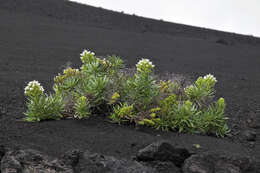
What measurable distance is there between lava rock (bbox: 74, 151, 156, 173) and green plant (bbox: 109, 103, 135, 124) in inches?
51.3

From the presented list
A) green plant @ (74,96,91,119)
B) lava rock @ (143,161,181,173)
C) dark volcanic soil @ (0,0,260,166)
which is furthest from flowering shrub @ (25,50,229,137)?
lava rock @ (143,161,181,173)

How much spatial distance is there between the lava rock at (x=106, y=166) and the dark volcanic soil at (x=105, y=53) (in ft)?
1.72

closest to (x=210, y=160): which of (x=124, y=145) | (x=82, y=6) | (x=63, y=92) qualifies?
(x=124, y=145)

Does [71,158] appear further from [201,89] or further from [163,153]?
[201,89]

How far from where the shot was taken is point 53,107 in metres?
4.66

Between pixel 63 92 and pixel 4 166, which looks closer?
pixel 4 166

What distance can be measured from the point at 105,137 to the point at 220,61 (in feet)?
35.2

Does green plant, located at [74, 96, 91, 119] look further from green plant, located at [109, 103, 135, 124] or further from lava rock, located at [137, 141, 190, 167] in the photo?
lava rock, located at [137, 141, 190, 167]

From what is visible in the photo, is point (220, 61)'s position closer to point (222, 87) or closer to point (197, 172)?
point (222, 87)

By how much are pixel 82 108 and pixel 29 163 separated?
1.53 meters

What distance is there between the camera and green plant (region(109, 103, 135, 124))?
4.48 m

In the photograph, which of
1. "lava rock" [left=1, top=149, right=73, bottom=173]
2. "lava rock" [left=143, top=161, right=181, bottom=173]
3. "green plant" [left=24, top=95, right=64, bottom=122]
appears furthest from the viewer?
"green plant" [left=24, top=95, right=64, bottom=122]

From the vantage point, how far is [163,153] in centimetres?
354

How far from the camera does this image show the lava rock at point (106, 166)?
309cm
